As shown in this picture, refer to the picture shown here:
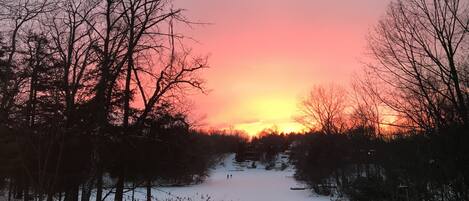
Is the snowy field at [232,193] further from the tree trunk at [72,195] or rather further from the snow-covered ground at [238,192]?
the tree trunk at [72,195]

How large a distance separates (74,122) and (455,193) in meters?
9.48

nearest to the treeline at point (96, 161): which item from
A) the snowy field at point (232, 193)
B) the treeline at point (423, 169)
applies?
the snowy field at point (232, 193)

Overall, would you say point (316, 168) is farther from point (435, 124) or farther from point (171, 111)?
point (435, 124)

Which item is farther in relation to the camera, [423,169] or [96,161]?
[423,169]

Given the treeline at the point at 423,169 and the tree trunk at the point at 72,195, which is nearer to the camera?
the treeline at the point at 423,169

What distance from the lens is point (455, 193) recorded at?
11.9m

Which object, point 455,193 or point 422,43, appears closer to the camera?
point 455,193

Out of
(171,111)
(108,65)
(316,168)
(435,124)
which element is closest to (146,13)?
(108,65)

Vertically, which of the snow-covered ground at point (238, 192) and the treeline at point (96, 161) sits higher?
the treeline at point (96, 161)

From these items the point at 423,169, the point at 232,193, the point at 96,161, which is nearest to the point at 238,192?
the point at 232,193

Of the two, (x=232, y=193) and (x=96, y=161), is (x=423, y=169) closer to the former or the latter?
(x=96, y=161)

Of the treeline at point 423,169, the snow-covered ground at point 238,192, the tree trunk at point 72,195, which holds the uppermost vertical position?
the treeline at point 423,169

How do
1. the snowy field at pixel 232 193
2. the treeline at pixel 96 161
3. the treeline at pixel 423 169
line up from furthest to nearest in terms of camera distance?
1. the snowy field at pixel 232 193
2. the treeline at pixel 423 169
3. the treeline at pixel 96 161

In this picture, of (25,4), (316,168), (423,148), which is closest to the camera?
(25,4)
